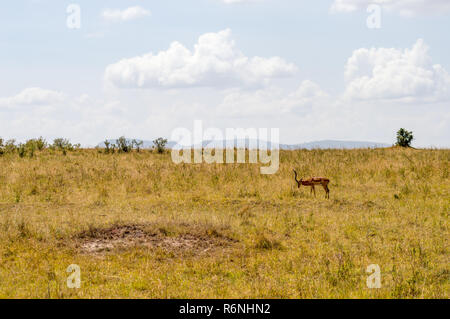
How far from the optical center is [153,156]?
90.7 feet

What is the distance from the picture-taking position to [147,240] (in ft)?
34.2

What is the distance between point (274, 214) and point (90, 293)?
24.5ft

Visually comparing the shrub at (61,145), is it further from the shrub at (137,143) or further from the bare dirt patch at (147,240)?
the bare dirt patch at (147,240)

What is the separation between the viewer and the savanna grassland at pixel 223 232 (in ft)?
25.1

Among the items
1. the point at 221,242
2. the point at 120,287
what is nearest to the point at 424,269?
the point at 221,242

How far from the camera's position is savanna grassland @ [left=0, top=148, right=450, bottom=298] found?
764cm

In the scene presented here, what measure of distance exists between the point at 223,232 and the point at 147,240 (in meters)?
1.84

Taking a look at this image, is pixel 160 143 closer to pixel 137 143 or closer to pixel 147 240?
pixel 137 143

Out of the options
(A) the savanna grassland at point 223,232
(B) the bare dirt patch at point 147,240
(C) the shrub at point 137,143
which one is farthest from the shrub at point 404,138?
(B) the bare dirt patch at point 147,240

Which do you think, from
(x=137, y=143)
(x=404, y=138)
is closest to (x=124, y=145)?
(x=137, y=143)

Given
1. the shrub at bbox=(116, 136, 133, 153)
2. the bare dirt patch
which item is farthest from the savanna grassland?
the shrub at bbox=(116, 136, 133, 153)

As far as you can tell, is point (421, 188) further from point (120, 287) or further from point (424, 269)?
point (120, 287)
